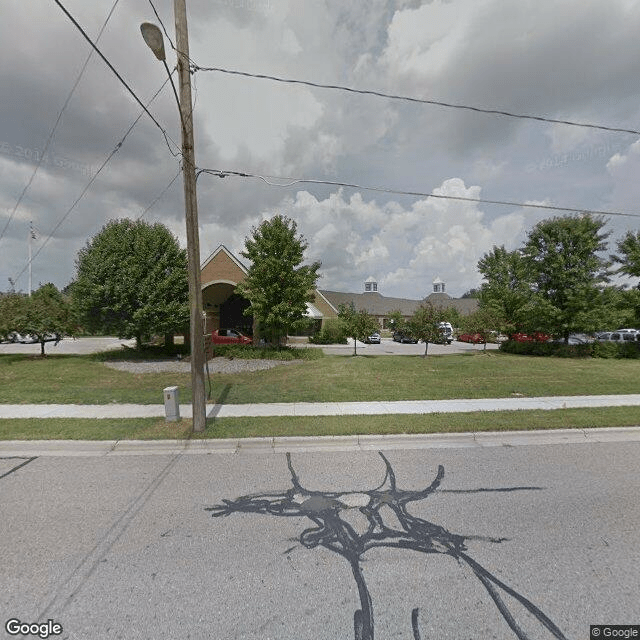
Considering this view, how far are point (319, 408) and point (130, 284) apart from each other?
11.9 meters

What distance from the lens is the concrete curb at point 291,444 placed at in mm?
5715

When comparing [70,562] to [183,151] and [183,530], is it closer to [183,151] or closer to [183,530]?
[183,530]

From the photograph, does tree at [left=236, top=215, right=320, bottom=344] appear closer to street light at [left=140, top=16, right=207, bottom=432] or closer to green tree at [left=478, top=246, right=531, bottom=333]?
street light at [left=140, top=16, right=207, bottom=432]

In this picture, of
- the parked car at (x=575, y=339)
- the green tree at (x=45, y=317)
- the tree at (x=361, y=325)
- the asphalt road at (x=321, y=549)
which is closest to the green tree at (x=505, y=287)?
the parked car at (x=575, y=339)

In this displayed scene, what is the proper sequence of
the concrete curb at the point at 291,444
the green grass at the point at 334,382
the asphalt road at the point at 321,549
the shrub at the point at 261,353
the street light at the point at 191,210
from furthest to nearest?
the shrub at the point at 261,353
the green grass at the point at 334,382
the street light at the point at 191,210
the concrete curb at the point at 291,444
the asphalt road at the point at 321,549

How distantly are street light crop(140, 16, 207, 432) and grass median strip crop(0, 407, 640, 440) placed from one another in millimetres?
707

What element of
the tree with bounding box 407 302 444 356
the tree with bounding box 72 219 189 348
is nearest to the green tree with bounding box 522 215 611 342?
the tree with bounding box 407 302 444 356

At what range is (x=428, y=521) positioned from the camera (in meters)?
3.58

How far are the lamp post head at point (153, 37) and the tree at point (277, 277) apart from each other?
35.9 feet

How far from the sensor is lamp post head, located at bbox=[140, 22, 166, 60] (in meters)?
5.09

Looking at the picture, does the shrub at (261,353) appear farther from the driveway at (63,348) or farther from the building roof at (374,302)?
the building roof at (374,302)

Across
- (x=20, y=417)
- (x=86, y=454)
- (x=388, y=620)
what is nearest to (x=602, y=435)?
(x=388, y=620)

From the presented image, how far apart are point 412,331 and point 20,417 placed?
54.9ft

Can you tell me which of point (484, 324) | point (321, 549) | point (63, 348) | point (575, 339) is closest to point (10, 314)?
point (63, 348)
